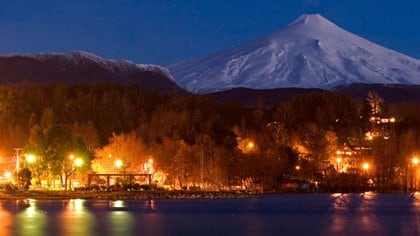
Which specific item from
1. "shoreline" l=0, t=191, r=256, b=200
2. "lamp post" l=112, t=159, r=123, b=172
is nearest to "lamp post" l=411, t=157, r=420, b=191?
"shoreline" l=0, t=191, r=256, b=200

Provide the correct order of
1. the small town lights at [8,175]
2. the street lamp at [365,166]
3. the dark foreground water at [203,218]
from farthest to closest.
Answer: the street lamp at [365,166]
the small town lights at [8,175]
the dark foreground water at [203,218]

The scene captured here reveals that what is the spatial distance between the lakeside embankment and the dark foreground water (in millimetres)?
2657

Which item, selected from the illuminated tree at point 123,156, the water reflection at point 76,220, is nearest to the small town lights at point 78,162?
the illuminated tree at point 123,156

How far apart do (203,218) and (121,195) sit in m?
22.5

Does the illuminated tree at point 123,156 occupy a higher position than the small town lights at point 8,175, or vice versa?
the illuminated tree at point 123,156

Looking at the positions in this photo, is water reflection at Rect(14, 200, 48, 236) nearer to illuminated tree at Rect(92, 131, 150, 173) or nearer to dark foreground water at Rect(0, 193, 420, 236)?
dark foreground water at Rect(0, 193, 420, 236)

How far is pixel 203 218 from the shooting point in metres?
49.2

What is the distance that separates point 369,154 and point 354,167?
242 cm

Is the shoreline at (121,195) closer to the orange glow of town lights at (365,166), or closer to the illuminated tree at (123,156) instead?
the illuminated tree at (123,156)

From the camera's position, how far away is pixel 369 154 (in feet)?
324

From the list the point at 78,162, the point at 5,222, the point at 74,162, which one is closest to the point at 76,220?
the point at 5,222

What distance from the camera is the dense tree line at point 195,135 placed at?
81.6 m

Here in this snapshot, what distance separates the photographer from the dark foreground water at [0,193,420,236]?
4103 centimetres

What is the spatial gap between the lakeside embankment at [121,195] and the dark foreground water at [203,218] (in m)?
2.66
